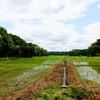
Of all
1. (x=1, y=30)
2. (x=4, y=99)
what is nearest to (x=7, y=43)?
(x=1, y=30)

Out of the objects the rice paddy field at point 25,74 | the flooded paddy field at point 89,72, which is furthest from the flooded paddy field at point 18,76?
the flooded paddy field at point 89,72

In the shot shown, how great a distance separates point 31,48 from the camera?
70000 mm

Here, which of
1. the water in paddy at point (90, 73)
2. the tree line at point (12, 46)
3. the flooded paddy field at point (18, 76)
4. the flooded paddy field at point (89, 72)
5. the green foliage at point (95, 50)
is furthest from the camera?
the green foliage at point (95, 50)

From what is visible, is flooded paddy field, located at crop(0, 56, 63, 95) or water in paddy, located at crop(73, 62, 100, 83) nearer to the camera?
flooded paddy field, located at crop(0, 56, 63, 95)

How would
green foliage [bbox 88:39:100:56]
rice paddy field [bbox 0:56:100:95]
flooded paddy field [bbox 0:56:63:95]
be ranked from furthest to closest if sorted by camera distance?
green foliage [bbox 88:39:100:56] < rice paddy field [bbox 0:56:100:95] < flooded paddy field [bbox 0:56:63:95]

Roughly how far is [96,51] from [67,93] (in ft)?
246

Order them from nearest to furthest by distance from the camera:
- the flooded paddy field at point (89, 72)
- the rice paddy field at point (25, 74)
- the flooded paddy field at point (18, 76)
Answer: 1. the flooded paddy field at point (18, 76)
2. the rice paddy field at point (25, 74)
3. the flooded paddy field at point (89, 72)

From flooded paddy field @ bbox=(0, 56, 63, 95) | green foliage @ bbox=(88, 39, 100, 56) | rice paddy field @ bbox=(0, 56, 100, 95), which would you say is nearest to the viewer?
flooded paddy field @ bbox=(0, 56, 63, 95)

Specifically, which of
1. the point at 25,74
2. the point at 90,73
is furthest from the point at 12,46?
the point at 90,73

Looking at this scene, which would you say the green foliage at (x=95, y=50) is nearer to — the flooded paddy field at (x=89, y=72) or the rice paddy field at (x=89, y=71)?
the rice paddy field at (x=89, y=71)

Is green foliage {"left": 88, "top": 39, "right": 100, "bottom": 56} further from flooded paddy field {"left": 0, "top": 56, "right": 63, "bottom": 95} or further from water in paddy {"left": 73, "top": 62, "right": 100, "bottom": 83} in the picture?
flooded paddy field {"left": 0, "top": 56, "right": 63, "bottom": 95}

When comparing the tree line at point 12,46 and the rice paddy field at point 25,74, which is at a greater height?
the tree line at point 12,46

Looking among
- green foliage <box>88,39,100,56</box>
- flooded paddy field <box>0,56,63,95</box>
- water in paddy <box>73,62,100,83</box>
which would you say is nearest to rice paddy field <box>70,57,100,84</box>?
water in paddy <box>73,62,100,83</box>

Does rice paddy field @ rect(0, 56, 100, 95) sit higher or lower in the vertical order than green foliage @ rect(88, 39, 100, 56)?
lower
